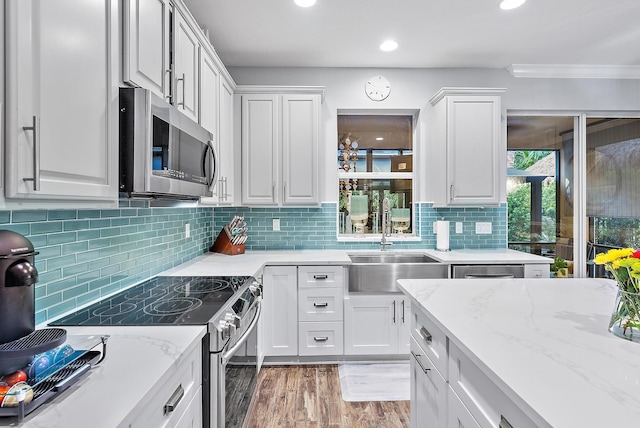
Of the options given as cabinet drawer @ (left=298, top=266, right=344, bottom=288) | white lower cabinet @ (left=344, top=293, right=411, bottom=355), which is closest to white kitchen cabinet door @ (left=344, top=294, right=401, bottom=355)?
white lower cabinet @ (left=344, top=293, right=411, bottom=355)

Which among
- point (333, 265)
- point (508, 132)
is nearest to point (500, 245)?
point (508, 132)

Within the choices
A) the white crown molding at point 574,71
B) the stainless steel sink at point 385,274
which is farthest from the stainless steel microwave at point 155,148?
the white crown molding at point 574,71

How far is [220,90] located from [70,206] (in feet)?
6.23

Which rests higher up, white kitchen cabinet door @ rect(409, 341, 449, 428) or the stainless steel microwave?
the stainless steel microwave

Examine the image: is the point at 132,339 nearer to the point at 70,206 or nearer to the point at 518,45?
the point at 70,206

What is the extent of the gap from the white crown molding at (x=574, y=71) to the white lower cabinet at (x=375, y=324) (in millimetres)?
2451

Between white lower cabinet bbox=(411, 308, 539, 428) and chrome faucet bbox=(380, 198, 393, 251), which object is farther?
chrome faucet bbox=(380, 198, 393, 251)

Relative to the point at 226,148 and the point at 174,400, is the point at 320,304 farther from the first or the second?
the point at 174,400

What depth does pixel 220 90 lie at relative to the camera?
106 inches

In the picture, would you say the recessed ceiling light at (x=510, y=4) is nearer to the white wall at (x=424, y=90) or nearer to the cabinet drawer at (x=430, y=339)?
the white wall at (x=424, y=90)

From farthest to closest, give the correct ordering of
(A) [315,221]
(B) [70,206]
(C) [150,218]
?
(A) [315,221] < (C) [150,218] < (B) [70,206]

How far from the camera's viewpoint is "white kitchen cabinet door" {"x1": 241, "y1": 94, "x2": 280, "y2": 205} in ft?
10.3

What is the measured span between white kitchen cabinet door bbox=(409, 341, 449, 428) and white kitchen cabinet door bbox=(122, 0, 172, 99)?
61.2 inches

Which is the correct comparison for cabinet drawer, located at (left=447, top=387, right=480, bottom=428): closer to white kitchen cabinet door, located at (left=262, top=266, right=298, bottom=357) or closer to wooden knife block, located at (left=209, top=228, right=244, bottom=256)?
white kitchen cabinet door, located at (left=262, top=266, right=298, bottom=357)
